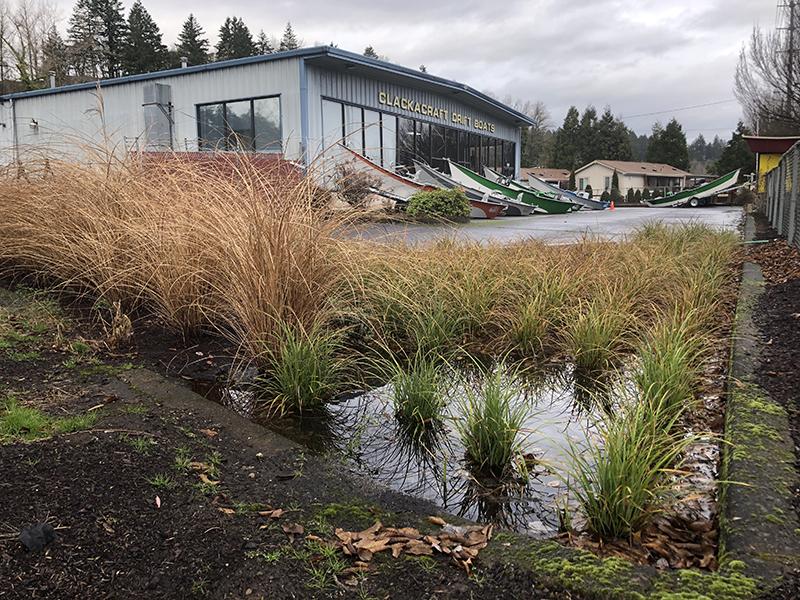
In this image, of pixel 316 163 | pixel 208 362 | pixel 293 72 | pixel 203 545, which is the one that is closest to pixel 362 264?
pixel 316 163

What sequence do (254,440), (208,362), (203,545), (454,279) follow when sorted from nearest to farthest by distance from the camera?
(203,545)
(254,440)
(208,362)
(454,279)

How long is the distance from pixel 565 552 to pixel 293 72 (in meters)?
15.4

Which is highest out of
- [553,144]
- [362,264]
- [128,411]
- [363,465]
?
[553,144]

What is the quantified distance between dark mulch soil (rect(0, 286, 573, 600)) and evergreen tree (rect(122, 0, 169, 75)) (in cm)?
4633

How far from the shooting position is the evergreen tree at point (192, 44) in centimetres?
4797

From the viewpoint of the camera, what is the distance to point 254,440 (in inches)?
100

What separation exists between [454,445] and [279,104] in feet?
48.2

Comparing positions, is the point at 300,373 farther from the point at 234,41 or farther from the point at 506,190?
the point at 234,41

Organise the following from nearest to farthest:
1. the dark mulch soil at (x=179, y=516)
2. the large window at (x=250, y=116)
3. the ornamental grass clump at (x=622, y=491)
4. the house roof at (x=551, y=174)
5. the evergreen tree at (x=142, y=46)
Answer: the dark mulch soil at (x=179, y=516)
the ornamental grass clump at (x=622, y=491)
the large window at (x=250, y=116)
the evergreen tree at (x=142, y=46)
the house roof at (x=551, y=174)

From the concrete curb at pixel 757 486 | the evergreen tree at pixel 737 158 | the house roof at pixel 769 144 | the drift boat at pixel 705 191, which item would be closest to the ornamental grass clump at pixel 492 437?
the concrete curb at pixel 757 486

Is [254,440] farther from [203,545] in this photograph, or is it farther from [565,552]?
[565,552]

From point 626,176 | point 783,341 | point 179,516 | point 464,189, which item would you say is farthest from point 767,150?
point 626,176

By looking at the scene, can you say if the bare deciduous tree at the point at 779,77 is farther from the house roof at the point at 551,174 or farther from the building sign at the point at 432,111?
the house roof at the point at 551,174

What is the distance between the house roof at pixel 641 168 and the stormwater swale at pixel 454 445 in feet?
194
